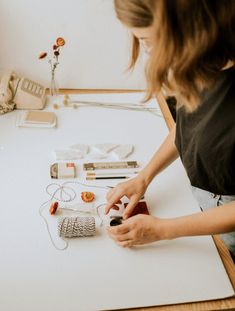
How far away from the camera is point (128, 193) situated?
980 millimetres

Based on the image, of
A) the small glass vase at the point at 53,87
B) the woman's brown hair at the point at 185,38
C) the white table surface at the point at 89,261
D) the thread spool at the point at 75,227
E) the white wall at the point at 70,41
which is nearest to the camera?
the woman's brown hair at the point at 185,38

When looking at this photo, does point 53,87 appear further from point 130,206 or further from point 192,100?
A: point 192,100

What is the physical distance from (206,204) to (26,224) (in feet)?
1.66

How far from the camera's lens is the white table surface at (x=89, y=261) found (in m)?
0.76

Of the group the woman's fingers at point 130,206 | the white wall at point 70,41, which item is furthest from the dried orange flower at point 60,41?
the woman's fingers at point 130,206

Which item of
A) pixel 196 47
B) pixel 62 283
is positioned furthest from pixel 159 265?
pixel 196 47

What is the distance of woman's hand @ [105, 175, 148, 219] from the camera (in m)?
0.95

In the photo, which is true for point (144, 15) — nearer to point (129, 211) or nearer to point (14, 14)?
point (129, 211)

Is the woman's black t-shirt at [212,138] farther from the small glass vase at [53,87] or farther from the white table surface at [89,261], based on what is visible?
the small glass vase at [53,87]

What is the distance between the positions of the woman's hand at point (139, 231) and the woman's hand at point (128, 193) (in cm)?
8

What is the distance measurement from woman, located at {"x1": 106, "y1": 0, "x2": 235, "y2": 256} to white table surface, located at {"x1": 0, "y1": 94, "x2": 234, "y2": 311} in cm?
5

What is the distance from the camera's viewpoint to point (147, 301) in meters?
0.76

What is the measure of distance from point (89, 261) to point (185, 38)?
52 cm

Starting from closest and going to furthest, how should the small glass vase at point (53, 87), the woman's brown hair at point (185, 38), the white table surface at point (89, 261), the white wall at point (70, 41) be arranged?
the woman's brown hair at point (185, 38), the white table surface at point (89, 261), the white wall at point (70, 41), the small glass vase at point (53, 87)
